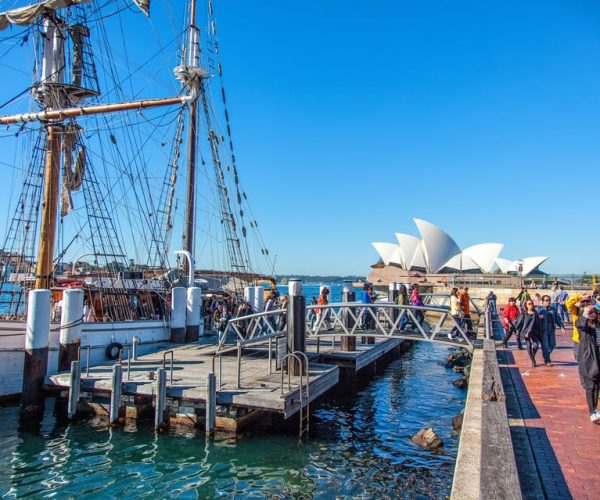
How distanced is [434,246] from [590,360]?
84533mm

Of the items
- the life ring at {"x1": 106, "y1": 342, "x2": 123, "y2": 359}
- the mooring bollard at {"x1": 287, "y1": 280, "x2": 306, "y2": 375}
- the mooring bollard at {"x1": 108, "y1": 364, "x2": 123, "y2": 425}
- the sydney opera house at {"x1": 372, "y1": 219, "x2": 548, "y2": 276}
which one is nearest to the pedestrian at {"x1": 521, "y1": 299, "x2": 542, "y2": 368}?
the mooring bollard at {"x1": 287, "y1": 280, "x2": 306, "y2": 375}

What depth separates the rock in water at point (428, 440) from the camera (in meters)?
11.1

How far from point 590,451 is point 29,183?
2284 centimetres

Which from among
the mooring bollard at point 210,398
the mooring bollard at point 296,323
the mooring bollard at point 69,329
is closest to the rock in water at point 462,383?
the mooring bollard at point 296,323

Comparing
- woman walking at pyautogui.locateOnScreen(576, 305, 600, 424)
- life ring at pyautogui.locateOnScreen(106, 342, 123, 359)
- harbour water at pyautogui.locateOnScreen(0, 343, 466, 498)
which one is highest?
woman walking at pyautogui.locateOnScreen(576, 305, 600, 424)

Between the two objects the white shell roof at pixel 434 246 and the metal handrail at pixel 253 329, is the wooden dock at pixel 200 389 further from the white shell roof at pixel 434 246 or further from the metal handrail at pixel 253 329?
the white shell roof at pixel 434 246

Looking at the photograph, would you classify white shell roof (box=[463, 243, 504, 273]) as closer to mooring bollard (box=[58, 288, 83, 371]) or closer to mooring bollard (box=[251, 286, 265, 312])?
mooring bollard (box=[251, 286, 265, 312])

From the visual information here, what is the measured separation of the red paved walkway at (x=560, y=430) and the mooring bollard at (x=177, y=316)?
12.7 meters

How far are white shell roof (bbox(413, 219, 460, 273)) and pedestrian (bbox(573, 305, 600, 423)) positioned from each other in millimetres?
83528

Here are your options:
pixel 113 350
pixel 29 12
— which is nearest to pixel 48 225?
pixel 113 350

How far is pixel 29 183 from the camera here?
21.4m

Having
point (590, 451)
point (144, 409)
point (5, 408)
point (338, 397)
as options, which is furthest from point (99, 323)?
point (590, 451)

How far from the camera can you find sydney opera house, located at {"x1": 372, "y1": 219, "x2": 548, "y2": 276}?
89875mm

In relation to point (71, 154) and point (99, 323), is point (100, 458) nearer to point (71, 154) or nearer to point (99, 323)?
point (99, 323)
